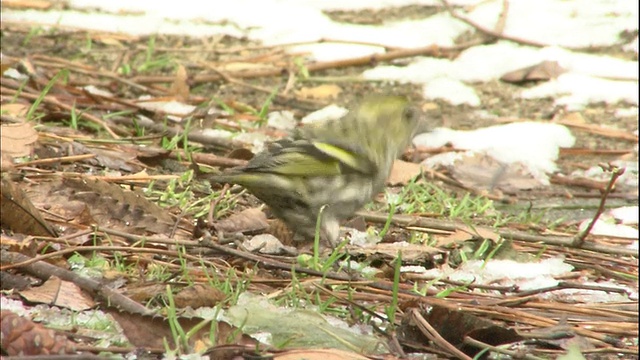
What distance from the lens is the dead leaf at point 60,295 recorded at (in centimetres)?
267

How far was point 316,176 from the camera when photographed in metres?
3.69

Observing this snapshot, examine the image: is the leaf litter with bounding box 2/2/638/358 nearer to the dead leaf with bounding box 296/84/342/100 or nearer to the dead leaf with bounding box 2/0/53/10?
the dead leaf with bounding box 296/84/342/100

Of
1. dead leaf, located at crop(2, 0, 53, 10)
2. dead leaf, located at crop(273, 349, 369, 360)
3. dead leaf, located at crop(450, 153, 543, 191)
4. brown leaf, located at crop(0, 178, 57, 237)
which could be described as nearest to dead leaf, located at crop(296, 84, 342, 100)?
dead leaf, located at crop(450, 153, 543, 191)

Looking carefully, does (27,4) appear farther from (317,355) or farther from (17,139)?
(317,355)

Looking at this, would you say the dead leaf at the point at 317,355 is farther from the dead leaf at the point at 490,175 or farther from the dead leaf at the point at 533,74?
the dead leaf at the point at 533,74

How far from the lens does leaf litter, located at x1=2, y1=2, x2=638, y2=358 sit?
8.80 feet

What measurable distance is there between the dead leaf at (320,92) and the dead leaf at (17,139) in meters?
3.51

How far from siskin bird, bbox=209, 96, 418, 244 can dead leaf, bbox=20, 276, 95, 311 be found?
95 cm

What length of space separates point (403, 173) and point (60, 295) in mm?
2550

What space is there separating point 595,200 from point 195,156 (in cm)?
226

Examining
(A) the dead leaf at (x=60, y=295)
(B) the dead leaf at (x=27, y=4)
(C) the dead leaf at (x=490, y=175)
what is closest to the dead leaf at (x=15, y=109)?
(A) the dead leaf at (x=60, y=295)

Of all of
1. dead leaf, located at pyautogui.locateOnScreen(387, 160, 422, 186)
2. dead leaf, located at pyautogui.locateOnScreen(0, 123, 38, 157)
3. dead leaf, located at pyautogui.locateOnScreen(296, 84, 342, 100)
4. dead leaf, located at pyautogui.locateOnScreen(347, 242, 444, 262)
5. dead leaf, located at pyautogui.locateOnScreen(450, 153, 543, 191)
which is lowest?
dead leaf, located at pyautogui.locateOnScreen(450, 153, 543, 191)

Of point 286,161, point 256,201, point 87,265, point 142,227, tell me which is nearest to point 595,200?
point 256,201

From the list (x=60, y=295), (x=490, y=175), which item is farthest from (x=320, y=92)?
(x=60, y=295)
